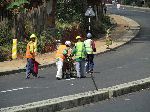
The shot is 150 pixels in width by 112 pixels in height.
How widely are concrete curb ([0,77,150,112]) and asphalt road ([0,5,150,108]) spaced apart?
5.19 feet

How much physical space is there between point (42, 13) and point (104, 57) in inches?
260

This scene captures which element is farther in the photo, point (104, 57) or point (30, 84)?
point (104, 57)

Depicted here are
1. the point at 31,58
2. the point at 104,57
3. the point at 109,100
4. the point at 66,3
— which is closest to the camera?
the point at 109,100

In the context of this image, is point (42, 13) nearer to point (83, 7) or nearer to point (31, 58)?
point (83, 7)

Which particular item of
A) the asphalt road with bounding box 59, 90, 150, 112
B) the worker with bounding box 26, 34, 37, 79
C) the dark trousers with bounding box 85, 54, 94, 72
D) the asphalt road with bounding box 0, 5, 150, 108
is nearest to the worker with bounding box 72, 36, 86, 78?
the asphalt road with bounding box 0, 5, 150, 108

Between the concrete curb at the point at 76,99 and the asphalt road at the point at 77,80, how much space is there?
5.19 feet

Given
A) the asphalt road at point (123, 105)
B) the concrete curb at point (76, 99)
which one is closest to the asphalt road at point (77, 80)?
the concrete curb at point (76, 99)

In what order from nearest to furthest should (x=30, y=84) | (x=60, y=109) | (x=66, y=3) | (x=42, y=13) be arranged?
(x=60, y=109)
(x=30, y=84)
(x=42, y=13)
(x=66, y=3)

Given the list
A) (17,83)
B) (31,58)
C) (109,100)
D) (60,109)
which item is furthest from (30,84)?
(60,109)

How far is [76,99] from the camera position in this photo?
44.1 feet

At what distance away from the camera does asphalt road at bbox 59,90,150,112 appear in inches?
524

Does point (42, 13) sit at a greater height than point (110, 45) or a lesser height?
greater

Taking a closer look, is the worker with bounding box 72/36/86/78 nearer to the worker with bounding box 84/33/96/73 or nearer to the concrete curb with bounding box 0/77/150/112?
the worker with bounding box 84/33/96/73

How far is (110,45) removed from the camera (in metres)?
36.0
